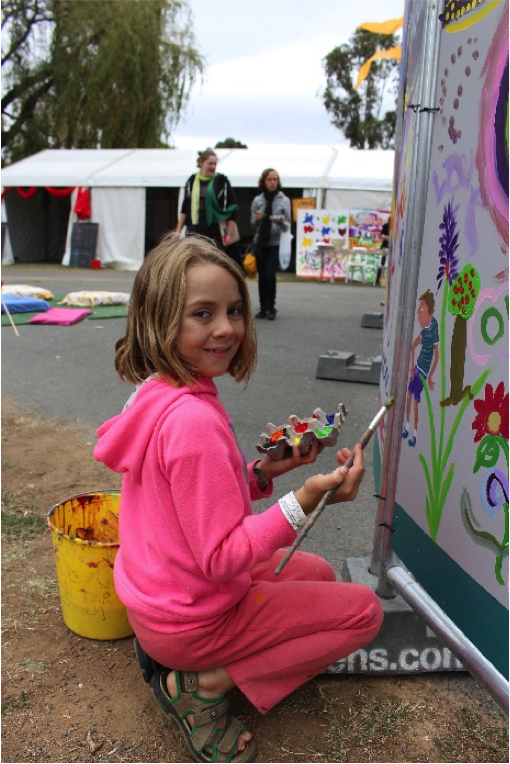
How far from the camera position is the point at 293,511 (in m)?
1.52

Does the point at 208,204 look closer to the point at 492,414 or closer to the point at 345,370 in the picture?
the point at 345,370

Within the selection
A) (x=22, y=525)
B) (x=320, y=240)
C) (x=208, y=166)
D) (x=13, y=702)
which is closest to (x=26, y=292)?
(x=208, y=166)

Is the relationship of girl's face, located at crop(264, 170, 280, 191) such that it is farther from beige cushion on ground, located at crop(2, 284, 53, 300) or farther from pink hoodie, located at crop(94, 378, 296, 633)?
pink hoodie, located at crop(94, 378, 296, 633)

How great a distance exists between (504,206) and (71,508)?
1.73 meters

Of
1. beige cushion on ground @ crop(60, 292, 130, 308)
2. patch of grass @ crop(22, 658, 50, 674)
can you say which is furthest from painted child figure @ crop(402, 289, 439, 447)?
beige cushion on ground @ crop(60, 292, 130, 308)

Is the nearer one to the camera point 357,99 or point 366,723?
point 366,723

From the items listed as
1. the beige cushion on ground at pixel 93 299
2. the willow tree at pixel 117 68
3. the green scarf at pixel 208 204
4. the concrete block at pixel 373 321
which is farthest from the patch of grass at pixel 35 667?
the willow tree at pixel 117 68

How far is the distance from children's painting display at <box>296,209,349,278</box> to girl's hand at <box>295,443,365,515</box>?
1466 cm

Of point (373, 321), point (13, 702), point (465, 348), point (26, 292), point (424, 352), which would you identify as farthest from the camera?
point (26, 292)

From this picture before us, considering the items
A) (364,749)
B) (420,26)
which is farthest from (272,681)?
(420,26)

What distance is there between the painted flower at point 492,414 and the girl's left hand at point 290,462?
0.47 meters

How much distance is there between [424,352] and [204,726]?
1123 mm

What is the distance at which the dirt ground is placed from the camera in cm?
176

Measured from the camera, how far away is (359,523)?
114 inches
